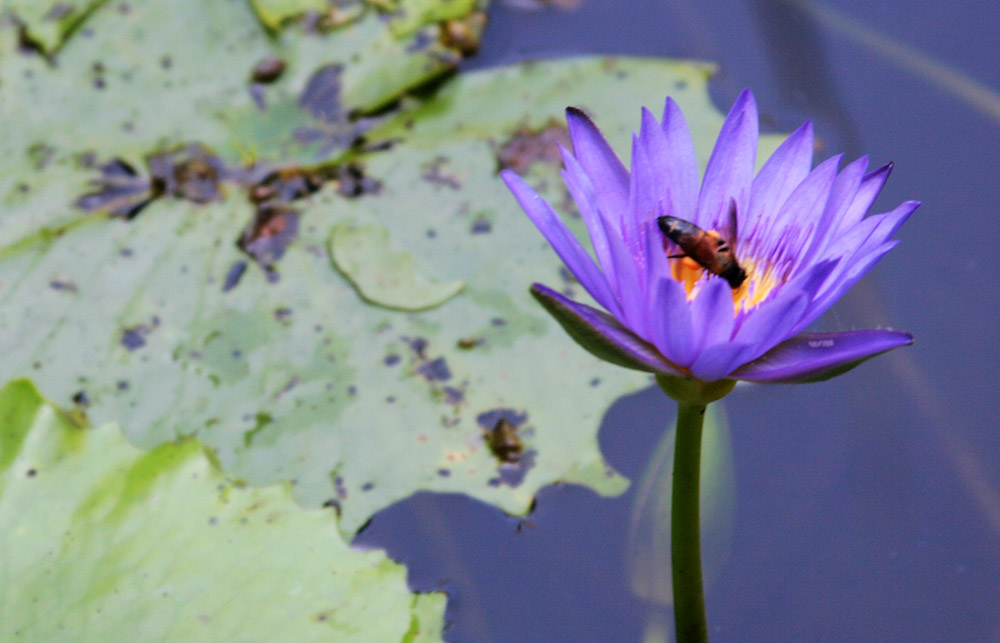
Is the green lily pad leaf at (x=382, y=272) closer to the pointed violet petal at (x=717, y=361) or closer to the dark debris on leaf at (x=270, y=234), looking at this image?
the dark debris on leaf at (x=270, y=234)

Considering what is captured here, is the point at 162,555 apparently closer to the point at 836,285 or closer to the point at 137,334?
the point at 137,334

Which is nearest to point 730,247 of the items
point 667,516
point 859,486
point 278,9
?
point 667,516

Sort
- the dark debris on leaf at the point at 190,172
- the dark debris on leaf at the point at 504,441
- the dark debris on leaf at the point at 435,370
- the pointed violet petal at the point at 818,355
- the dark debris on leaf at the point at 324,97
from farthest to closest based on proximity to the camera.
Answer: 1. the dark debris on leaf at the point at 324,97
2. the dark debris on leaf at the point at 190,172
3. the dark debris on leaf at the point at 435,370
4. the dark debris on leaf at the point at 504,441
5. the pointed violet petal at the point at 818,355

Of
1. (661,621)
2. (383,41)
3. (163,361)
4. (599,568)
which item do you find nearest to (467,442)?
(599,568)

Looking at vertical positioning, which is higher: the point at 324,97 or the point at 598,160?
the point at 598,160

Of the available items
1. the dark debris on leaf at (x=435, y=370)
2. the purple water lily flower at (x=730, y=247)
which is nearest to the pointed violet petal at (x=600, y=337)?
the purple water lily flower at (x=730, y=247)

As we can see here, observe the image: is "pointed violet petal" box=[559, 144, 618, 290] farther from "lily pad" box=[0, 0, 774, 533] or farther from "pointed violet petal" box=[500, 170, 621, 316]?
"lily pad" box=[0, 0, 774, 533]

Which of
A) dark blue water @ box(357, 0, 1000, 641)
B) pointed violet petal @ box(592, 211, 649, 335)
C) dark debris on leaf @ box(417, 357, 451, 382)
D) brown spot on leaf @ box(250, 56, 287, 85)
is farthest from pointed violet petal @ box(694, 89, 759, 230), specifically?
brown spot on leaf @ box(250, 56, 287, 85)
